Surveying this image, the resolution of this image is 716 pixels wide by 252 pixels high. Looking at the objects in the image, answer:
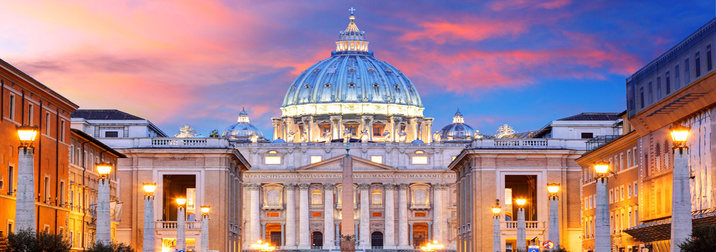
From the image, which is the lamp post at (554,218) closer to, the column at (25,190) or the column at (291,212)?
the column at (25,190)

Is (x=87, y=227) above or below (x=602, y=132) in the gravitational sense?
below

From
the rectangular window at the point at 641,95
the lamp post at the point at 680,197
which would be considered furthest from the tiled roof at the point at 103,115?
the lamp post at the point at 680,197

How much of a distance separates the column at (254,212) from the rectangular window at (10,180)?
12237 cm

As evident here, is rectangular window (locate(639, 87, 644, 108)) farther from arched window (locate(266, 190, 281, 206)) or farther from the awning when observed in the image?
arched window (locate(266, 190, 281, 206))

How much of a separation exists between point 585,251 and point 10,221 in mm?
53719

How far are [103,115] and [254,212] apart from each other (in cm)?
6643

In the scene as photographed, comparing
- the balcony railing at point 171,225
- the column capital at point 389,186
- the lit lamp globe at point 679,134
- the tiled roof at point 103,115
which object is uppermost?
the tiled roof at point 103,115

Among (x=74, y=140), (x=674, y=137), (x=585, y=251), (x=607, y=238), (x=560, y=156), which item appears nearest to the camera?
(x=674, y=137)

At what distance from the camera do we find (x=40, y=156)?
206 feet

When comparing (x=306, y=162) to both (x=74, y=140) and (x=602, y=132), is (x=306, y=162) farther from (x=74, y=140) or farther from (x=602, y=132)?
(x=74, y=140)

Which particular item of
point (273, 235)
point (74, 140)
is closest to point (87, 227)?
point (74, 140)

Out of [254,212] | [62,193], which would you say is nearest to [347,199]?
[62,193]

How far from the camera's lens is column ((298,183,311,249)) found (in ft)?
597

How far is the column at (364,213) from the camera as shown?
18338 centimetres
